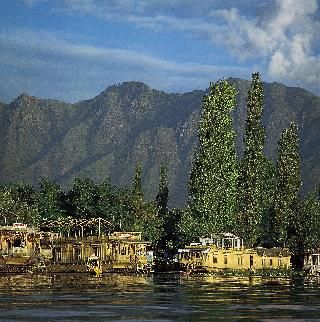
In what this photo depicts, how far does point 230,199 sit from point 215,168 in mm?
4640

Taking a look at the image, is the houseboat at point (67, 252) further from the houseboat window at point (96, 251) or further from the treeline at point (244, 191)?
the treeline at point (244, 191)

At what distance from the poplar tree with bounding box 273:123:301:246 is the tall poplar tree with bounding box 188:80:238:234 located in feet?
26.4

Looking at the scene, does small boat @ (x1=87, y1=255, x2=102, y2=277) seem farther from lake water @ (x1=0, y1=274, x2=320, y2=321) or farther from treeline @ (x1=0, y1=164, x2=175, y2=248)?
lake water @ (x1=0, y1=274, x2=320, y2=321)

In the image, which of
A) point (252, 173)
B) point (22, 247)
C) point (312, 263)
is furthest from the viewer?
point (252, 173)

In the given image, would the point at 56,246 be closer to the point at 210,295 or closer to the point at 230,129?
the point at 230,129

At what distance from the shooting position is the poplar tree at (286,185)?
10300cm

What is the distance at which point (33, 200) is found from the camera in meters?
123

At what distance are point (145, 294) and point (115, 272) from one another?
43695 millimetres

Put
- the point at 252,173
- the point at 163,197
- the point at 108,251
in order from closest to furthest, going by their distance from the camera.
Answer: the point at 108,251 < the point at 252,173 < the point at 163,197

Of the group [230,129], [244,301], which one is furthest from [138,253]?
[244,301]

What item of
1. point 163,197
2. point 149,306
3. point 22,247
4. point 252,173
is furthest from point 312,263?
point 149,306

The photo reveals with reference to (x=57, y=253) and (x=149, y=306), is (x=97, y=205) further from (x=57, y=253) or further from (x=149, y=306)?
(x=149, y=306)

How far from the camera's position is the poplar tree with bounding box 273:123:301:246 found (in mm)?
103000

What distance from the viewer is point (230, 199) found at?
9825 centimetres
